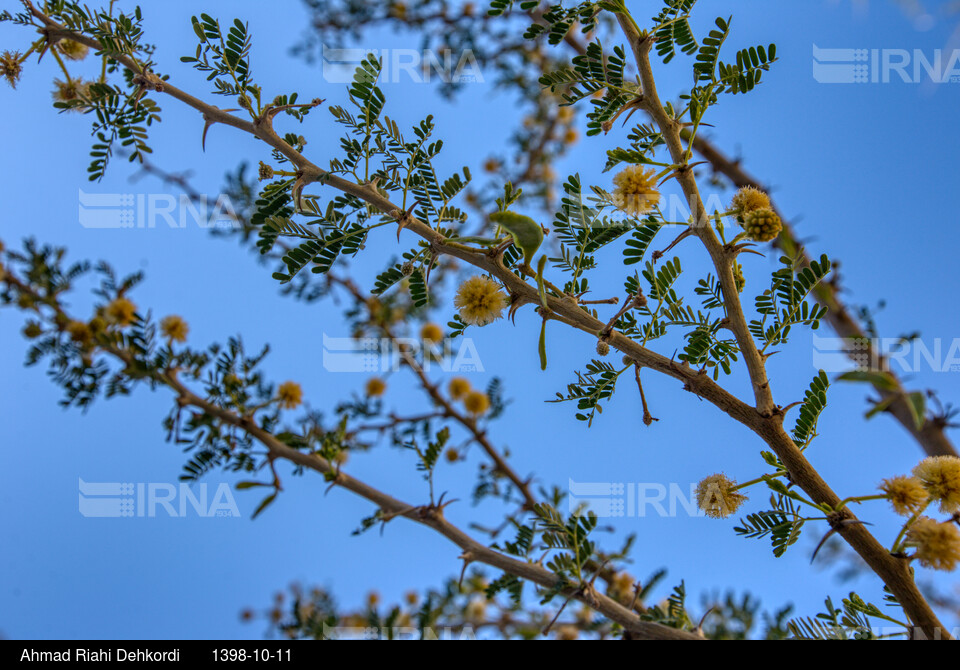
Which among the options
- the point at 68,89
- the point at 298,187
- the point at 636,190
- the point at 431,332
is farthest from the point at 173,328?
the point at 636,190

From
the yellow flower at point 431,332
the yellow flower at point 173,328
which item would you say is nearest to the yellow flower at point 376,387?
the yellow flower at point 431,332

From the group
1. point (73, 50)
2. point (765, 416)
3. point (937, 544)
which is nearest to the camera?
point (937, 544)

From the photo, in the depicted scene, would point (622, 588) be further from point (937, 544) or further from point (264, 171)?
point (264, 171)

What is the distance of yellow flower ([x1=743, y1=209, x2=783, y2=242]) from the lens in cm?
95

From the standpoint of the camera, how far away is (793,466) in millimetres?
990

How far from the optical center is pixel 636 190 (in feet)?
3.59

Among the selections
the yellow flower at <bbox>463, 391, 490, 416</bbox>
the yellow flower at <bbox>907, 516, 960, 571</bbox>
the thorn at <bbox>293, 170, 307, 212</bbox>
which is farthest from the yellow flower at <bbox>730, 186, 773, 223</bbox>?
the yellow flower at <bbox>463, 391, 490, 416</bbox>

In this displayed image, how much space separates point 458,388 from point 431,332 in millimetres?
305

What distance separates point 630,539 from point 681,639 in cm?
34

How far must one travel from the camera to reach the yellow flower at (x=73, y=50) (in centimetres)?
159

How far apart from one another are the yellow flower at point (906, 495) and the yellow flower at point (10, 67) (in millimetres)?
2282

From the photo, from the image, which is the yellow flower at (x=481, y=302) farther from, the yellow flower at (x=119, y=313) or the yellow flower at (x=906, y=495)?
the yellow flower at (x=119, y=313)
